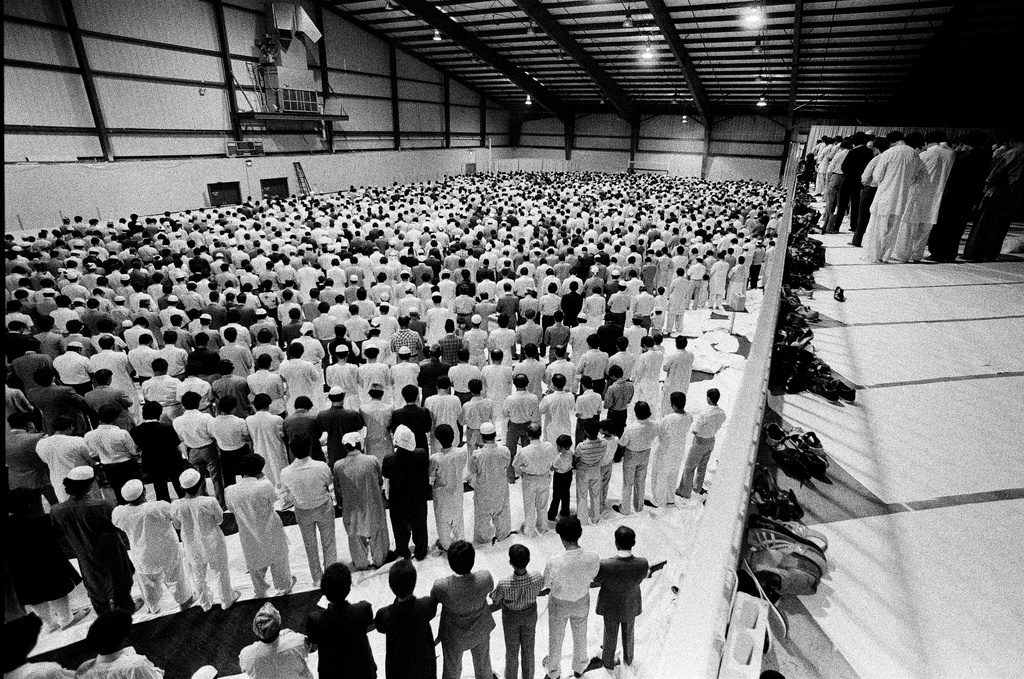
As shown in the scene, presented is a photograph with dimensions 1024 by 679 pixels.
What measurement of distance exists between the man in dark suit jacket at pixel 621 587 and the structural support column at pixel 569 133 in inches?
1487

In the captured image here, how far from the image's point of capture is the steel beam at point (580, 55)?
69.6ft

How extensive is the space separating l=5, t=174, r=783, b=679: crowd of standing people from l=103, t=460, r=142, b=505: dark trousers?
0.03 meters

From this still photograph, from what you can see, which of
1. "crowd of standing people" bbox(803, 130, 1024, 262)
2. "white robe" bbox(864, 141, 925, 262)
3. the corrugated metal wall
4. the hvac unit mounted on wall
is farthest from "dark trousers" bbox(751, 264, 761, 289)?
the corrugated metal wall

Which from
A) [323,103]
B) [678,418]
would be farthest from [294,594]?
[323,103]

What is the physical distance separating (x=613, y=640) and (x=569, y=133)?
126 ft

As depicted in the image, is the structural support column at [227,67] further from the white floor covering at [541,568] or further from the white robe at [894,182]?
the white robe at [894,182]

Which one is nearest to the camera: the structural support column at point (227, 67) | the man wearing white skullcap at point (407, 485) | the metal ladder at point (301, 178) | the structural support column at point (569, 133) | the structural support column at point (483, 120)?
the man wearing white skullcap at point (407, 485)

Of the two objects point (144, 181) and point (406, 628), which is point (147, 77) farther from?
point (406, 628)

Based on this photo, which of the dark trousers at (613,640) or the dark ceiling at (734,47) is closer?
the dark trousers at (613,640)

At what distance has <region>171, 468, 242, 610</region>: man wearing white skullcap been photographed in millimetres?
4293

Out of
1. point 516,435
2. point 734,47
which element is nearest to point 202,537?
point 516,435

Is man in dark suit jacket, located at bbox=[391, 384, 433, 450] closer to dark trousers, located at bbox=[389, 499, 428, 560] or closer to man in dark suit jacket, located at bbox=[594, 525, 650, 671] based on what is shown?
dark trousers, located at bbox=[389, 499, 428, 560]

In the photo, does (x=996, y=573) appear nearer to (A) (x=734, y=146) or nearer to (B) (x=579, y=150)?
(A) (x=734, y=146)

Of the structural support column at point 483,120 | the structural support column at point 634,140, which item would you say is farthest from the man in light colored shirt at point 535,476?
the structural support column at point 483,120
